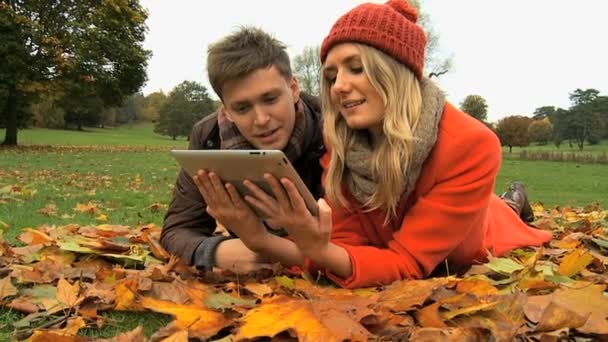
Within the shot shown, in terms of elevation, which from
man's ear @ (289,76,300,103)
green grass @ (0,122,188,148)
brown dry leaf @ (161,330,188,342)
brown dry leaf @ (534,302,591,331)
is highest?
man's ear @ (289,76,300,103)

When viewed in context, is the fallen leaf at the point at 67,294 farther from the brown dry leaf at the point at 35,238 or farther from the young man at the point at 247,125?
the brown dry leaf at the point at 35,238

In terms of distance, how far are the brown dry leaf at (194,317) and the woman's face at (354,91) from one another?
1.12m

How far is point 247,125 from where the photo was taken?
2.84m

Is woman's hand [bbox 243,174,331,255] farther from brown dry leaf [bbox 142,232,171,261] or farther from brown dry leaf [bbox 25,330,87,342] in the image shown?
brown dry leaf [bbox 142,232,171,261]

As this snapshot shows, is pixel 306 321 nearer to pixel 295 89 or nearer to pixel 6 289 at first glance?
pixel 6 289

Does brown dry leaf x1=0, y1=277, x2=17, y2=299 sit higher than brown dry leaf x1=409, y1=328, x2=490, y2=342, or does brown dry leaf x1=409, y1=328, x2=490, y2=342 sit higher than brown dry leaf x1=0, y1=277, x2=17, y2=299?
brown dry leaf x1=409, y1=328, x2=490, y2=342

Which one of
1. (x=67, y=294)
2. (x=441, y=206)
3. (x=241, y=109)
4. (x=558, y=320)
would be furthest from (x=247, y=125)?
(x=558, y=320)

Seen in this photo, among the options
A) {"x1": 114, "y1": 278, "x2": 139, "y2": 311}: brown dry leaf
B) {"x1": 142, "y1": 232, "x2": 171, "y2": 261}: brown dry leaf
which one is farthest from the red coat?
{"x1": 142, "y1": 232, "x2": 171, "y2": 261}: brown dry leaf

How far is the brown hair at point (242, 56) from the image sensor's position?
280cm

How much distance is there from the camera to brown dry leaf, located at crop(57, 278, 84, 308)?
2.07 m

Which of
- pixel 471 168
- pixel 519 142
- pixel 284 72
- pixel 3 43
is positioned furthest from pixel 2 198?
pixel 519 142

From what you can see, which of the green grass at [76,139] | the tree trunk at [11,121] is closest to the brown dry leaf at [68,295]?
the tree trunk at [11,121]

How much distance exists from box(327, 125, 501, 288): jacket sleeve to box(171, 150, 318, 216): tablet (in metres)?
0.43

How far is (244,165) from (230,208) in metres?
0.35
